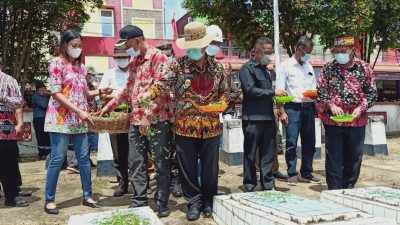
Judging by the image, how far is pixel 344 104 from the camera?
4.79 meters

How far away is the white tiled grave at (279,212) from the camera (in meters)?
2.98

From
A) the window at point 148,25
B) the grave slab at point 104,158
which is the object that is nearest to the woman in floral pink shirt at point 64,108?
the grave slab at point 104,158

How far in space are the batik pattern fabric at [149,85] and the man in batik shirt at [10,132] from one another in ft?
4.61

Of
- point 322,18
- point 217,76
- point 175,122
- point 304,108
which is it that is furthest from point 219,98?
point 322,18

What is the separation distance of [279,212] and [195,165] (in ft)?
4.19

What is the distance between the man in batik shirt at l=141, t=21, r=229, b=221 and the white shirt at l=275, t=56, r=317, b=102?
176 centimetres

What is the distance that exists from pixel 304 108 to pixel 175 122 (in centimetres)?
228

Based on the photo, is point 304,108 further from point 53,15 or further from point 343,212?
point 53,15

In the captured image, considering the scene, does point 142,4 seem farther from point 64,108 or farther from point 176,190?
point 64,108

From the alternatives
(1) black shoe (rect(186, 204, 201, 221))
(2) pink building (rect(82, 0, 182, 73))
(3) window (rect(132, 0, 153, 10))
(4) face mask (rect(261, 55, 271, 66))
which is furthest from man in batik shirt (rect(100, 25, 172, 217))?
(3) window (rect(132, 0, 153, 10))

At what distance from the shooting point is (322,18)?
12109mm

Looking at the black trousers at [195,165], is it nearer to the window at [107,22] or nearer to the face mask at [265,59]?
the face mask at [265,59]

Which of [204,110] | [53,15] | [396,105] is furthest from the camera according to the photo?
[396,105]

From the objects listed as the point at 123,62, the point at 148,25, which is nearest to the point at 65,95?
the point at 123,62
